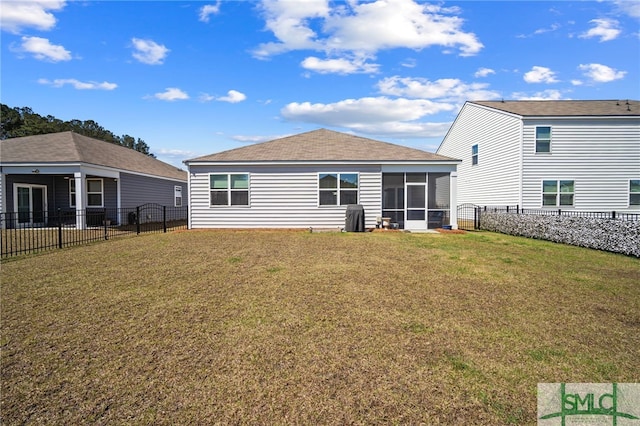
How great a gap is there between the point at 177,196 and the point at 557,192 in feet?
86.7

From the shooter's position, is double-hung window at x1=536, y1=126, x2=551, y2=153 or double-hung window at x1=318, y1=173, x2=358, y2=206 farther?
double-hung window at x1=536, y1=126, x2=551, y2=153

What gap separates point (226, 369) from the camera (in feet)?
11.1

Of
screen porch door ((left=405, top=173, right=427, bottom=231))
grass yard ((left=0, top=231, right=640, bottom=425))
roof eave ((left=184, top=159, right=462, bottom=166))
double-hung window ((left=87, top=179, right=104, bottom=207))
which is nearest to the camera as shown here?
grass yard ((left=0, top=231, right=640, bottom=425))

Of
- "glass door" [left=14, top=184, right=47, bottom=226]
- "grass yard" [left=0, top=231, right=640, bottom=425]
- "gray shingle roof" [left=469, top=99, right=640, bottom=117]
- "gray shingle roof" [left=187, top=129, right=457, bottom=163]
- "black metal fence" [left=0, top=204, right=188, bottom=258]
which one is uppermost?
"gray shingle roof" [left=469, top=99, right=640, bottom=117]

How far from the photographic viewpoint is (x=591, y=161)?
18234mm

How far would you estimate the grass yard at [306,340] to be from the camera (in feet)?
9.23

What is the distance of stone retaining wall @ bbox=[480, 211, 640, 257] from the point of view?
9773 millimetres

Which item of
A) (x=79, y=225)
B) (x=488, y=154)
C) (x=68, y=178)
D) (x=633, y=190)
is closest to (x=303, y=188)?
(x=79, y=225)

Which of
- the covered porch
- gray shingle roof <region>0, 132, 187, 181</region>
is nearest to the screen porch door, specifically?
the covered porch

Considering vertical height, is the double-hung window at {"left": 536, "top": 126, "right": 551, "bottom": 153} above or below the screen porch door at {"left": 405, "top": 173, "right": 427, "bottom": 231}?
above

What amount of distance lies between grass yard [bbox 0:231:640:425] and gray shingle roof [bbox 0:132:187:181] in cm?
1143

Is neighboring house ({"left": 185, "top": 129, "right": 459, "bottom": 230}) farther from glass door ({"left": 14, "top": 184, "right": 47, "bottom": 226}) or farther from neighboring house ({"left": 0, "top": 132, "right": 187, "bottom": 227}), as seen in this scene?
glass door ({"left": 14, "top": 184, "right": 47, "bottom": 226})

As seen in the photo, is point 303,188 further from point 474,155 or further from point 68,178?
point 68,178

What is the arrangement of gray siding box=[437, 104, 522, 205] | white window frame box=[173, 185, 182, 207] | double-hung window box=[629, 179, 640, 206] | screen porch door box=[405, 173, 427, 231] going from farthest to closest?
1. white window frame box=[173, 185, 182, 207]
2. gray siding box=[437, 104, 522, 205]
3. double-hung window box=[629, 179, 640, 206]
4. screen porch door box=[405, 173, 427, 231]
